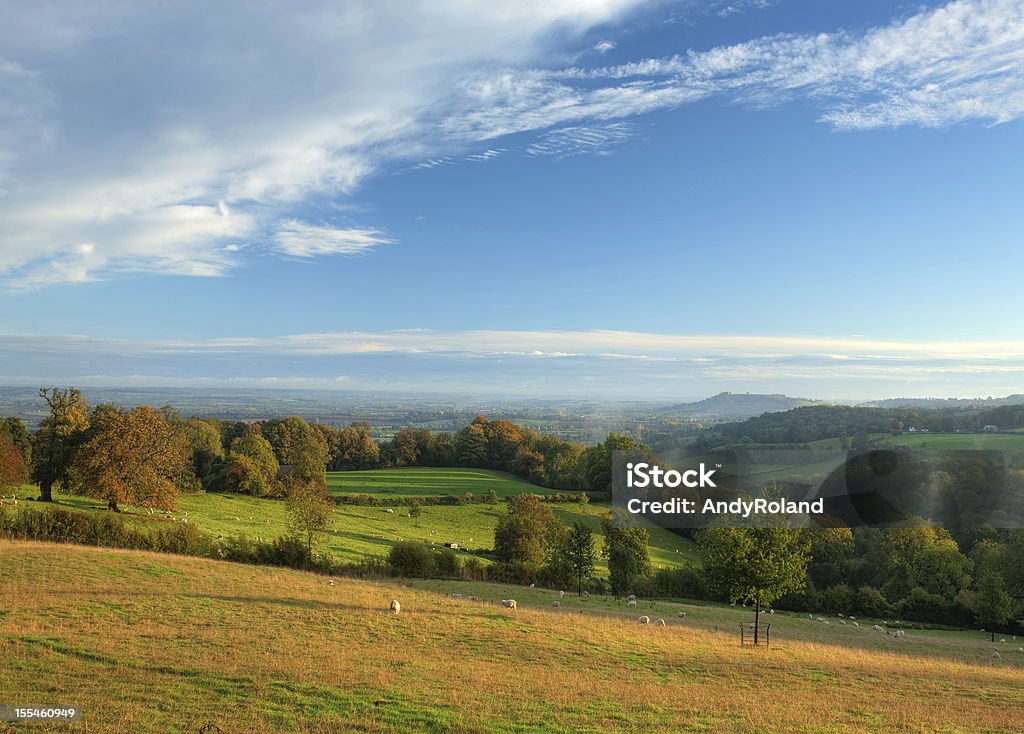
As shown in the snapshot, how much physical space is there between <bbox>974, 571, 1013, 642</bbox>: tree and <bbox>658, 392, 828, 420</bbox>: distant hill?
217ft

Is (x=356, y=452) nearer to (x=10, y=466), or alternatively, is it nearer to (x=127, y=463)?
(x=127, y=463)

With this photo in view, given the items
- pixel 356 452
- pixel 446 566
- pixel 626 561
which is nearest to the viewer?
pixel 446 566

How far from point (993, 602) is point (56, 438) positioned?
65.4 metres

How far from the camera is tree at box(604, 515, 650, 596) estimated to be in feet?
140

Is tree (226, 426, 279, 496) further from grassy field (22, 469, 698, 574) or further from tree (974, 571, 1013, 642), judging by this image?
tree (974, 571, 1013, 642)

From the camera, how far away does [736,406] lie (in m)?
124

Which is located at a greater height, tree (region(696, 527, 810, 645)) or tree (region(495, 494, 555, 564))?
tree (region(696, 527, 810, 645))

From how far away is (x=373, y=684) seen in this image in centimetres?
1370

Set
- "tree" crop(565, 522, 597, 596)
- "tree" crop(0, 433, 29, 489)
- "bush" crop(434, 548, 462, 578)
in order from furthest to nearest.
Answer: "tree" crop(565, 522, 597, 596) < "bush" crop(434, 548, 462, 578) < "tree" crop(0, 433, 29, 489)

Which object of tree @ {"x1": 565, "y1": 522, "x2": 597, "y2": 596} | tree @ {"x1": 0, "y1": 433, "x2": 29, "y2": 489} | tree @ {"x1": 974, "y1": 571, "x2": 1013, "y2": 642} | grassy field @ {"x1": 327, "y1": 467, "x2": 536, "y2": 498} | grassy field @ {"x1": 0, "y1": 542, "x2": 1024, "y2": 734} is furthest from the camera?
grassy field @ {"x1": 327, "y1": 467, "x2": 536, "y2": 498}

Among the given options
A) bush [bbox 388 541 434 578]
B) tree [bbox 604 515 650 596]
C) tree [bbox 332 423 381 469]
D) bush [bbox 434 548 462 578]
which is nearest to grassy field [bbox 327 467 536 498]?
tree [bbox 332 423 381 469]

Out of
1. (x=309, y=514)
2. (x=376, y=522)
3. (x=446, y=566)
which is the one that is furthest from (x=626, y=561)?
(x=376, y=522)

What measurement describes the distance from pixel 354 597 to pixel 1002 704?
22220 mm

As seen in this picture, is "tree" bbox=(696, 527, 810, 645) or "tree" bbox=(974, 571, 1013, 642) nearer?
"tree" bbox=(696, 527, 810, 645)
